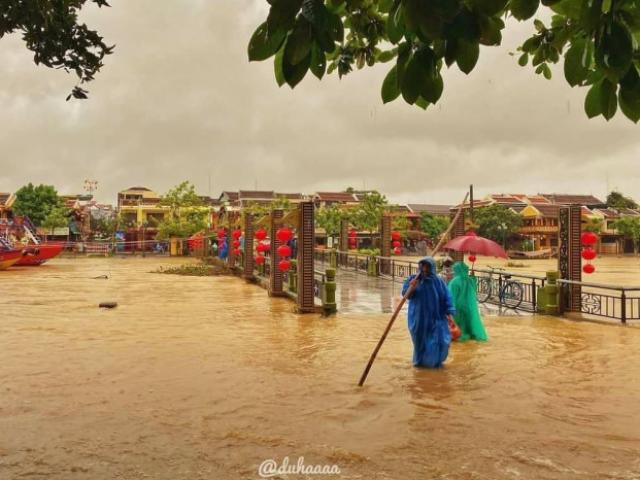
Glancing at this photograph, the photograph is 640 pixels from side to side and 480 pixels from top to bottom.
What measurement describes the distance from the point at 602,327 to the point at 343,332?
15.9ft

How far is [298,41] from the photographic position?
5.16ft

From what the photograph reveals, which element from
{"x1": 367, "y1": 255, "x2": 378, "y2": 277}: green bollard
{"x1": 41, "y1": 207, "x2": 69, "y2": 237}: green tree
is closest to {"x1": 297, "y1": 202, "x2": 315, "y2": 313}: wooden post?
{"x1": 367, "y1": 255, "x2": 378, "y2": 277}: green bollard

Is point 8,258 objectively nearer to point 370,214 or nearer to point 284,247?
point 284,247

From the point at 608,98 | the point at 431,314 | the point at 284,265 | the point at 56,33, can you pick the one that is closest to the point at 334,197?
the point at 284,265

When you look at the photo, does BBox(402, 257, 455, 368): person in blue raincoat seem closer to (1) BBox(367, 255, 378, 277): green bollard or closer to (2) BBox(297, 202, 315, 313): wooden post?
(2) BBox(297, 202, 315, 313): wooden post

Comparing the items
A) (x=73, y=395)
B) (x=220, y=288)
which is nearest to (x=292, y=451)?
(x=73, y=395)

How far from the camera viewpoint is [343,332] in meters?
9.74

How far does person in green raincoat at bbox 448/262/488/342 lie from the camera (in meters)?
8.77

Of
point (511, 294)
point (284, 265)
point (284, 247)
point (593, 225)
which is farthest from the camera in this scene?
point (593, 225)

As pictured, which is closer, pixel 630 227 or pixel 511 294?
pixel 511 294

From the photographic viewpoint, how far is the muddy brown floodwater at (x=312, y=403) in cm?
415

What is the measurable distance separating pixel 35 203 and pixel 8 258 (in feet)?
73.2

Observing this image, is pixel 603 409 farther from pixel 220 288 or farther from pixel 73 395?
pixel 220 288

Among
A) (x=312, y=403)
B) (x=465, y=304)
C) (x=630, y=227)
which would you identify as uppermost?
(x=630, y=227)
